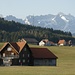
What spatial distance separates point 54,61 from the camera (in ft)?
313

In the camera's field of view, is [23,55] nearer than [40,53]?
Yes

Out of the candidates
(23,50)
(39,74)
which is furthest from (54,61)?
(39,74)

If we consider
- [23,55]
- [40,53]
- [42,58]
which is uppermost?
[40,53]

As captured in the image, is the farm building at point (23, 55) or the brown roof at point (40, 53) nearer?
the farm building at point (23, 55)

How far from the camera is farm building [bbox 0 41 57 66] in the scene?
91938mm

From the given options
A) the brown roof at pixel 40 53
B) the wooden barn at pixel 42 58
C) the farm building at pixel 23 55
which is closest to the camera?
the farm building at pixel 23 55

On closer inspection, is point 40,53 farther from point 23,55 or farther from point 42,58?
point 23,55

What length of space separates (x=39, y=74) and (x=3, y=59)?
41.6 meters

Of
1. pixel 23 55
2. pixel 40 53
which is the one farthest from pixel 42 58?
pixel 23 55

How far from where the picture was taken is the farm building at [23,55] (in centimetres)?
9194

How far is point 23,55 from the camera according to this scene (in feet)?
308

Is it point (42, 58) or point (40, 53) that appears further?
point (40, 53)

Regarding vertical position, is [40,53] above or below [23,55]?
above

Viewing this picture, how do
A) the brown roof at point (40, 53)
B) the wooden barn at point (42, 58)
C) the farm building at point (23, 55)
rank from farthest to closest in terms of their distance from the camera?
the brown roof at point (40, 53), the wooden barn at point (42, 58), the farm building at point (23, 55)
